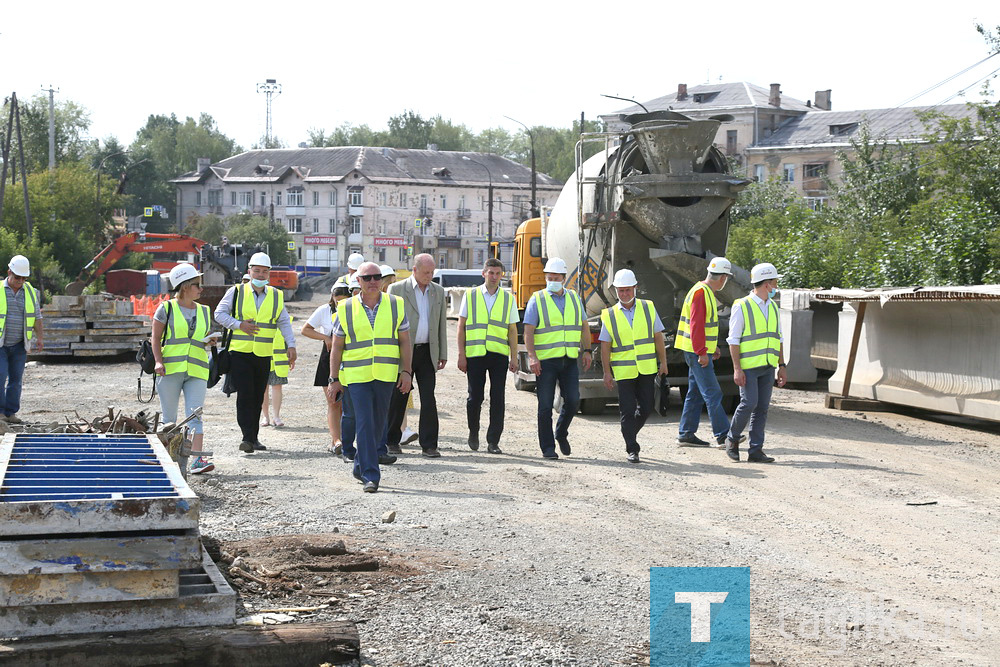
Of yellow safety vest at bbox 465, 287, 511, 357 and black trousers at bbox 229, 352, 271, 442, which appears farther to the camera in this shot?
yellow safety vest at bbox 465, 287, 511, 357

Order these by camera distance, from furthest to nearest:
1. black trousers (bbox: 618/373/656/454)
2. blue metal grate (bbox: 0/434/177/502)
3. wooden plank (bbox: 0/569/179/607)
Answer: black trousers (bbox: 618/373/656/454) → blue metal grate (bbox: 0/434/177/502) → wooden plank (bbox: 0/569/179/607)

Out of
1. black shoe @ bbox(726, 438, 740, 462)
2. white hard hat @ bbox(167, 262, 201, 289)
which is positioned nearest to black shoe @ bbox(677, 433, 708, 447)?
black shoe @ bbox(726, 438, 740, 462)

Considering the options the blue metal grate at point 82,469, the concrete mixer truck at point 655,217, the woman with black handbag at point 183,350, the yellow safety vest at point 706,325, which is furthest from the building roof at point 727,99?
the blue metal grate at point 82,469

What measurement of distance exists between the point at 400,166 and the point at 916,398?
85.2 metres

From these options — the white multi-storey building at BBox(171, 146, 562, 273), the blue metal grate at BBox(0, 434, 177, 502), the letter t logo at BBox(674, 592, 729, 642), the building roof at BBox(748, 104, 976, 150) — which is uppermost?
the building roof at BBox(748, 104, 976, 150)

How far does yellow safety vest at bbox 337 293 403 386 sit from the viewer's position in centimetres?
906

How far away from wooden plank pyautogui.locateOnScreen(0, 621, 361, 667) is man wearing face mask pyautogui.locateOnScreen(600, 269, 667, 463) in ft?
19.8

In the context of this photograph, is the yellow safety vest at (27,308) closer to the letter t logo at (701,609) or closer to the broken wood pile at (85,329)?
the broken wood pile at (85,329)

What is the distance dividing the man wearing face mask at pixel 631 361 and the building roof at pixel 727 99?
77.4 metres

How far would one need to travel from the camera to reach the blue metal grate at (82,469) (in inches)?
211

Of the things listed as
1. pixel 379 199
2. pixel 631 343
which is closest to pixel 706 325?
pixel 631 343

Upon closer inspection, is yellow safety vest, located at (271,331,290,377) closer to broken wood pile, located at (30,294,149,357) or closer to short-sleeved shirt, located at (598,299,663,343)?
short-sleeved shirt, located at (598,299,663,343)

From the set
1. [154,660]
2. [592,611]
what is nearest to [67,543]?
[154,660]

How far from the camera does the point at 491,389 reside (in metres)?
11.6
